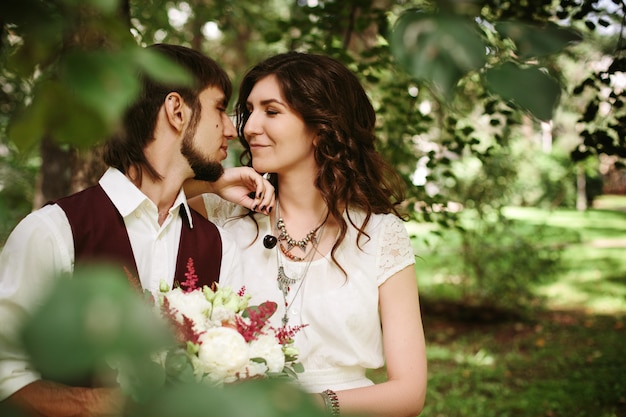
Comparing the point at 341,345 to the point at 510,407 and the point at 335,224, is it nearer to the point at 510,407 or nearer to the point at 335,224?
the point at 335,224

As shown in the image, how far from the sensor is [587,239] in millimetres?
13281

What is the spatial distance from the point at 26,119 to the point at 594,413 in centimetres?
530

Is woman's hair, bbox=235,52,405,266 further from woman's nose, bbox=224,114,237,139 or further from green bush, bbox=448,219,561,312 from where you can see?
green bush, bbox=448,219,561,312

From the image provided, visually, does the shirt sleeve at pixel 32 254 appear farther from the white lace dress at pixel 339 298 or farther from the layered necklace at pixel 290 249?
the layered necklace at pixel 290 249

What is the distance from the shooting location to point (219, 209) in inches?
117

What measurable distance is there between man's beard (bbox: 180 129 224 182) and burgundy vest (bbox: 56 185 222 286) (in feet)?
0.81

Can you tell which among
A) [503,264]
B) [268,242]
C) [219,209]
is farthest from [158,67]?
[503,264]

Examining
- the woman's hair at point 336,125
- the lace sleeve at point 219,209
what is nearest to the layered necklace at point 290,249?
the woman's hair at point 336,125

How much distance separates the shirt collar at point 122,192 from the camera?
222cm

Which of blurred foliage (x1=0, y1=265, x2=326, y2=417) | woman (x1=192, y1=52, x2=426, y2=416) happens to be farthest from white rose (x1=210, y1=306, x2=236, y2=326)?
blurred foliage (x1=0, y1=265, x2=326, y2=417)

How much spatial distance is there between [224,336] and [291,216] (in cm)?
135

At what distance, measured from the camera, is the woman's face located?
103 inches

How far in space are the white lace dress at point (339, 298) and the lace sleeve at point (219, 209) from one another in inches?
11.4

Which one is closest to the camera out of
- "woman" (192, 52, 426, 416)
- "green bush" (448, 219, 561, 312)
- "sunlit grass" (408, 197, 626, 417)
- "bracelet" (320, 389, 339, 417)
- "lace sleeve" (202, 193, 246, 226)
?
"bracelet" (320, 389, 339, 417)
